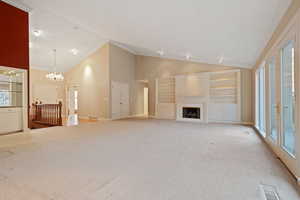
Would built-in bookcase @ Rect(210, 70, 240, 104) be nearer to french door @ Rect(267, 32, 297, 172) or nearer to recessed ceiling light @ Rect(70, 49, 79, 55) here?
french door @ Rect(267, 32, 297, 172)

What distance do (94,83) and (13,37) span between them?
420cm

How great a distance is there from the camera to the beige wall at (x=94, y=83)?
822 cm

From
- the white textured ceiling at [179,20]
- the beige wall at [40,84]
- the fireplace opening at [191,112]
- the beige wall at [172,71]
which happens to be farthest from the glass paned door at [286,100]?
the beige wall at [40,84]

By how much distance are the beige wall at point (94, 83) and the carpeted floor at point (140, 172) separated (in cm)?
492

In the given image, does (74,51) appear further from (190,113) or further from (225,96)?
(225,96)

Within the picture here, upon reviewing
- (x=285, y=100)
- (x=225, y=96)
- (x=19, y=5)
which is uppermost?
(x=19, y=5)

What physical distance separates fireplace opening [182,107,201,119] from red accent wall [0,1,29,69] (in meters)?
6.72

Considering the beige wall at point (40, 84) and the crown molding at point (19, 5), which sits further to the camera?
the beige wall at point (40, 84)

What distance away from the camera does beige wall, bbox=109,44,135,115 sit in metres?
8.27

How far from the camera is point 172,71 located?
8617 mm

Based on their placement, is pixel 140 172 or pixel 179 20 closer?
pixel 140 172

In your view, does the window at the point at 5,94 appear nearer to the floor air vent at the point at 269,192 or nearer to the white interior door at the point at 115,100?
the white interior door at the point at 115,100

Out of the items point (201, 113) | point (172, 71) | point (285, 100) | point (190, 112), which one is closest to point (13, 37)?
point (172, 71)

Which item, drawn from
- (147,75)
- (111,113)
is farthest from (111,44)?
(111,113)
